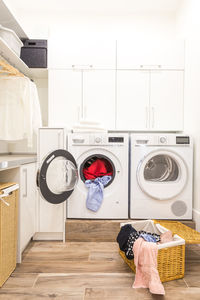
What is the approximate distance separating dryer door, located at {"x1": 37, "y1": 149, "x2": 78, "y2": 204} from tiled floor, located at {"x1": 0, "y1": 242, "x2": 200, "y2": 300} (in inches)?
19.3

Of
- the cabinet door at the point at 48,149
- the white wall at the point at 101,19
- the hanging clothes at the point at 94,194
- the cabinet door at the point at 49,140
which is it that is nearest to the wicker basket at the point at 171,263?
the hanging clothes at the point at 94,194

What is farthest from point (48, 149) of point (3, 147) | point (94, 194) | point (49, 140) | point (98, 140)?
point (3, 147)

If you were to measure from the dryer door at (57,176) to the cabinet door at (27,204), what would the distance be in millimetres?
130

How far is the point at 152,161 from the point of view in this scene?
2.32 metres

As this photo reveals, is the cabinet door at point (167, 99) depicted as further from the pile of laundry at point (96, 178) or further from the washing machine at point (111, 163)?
the pile of laundry at point (96, 178)

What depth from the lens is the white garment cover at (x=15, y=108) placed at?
2.10m

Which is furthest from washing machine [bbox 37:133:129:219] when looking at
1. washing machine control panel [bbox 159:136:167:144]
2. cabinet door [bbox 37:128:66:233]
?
washing machine control panel [bbox 159:136:167:144]

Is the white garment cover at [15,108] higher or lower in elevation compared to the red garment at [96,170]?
higher

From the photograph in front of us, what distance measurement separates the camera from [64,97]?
2.68 metres

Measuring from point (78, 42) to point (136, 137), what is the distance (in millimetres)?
1404

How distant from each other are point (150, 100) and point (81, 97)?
855 mm

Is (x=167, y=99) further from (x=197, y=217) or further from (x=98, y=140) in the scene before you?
(x=197, y=217)

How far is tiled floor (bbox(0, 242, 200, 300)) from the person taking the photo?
137cm

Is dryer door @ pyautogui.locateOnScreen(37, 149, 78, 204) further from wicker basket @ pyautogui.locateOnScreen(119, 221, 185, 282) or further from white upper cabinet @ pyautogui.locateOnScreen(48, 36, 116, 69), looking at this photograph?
white upper cabinet @ pyautogui.locateOnScreen(48, 36, 116, 69)
